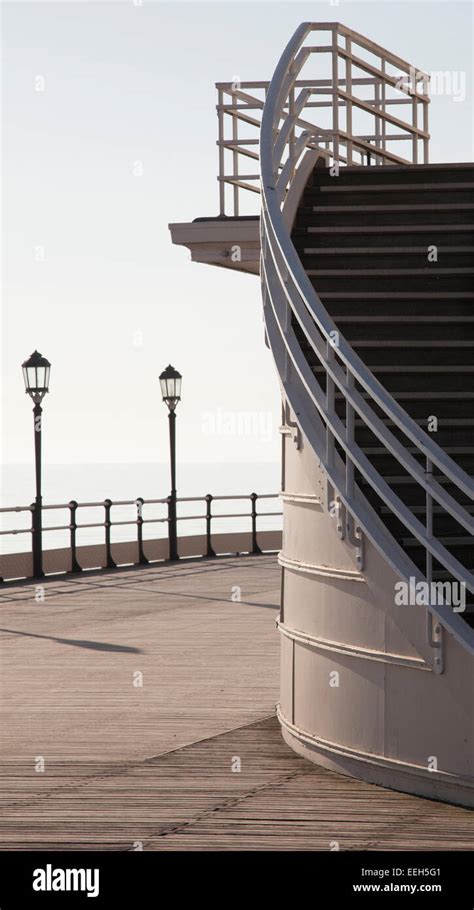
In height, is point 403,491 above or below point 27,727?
above

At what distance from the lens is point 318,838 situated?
8156 mm

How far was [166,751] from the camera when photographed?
34.9 feet

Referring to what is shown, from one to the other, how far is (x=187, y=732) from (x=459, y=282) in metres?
3.92

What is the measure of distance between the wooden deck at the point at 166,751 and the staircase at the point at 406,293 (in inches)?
59.4

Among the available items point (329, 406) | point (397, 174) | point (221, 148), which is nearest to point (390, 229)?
point (397, 174)

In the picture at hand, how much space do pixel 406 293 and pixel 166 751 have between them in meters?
3.80

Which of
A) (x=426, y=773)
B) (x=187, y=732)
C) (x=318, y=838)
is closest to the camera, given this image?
(x=318, y=838)

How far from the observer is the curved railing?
8719mm

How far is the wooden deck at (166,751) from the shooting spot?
8312 mm

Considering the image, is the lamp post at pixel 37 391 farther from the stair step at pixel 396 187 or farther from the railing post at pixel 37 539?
the stair step at pixel 396 187

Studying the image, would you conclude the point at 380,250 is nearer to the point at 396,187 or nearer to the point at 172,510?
the point at 396,187

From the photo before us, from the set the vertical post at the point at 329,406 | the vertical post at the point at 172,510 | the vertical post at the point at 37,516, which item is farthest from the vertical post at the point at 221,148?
the vertical post at the point at 172,510

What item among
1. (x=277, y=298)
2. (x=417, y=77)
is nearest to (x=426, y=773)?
(x=277, y=298)
